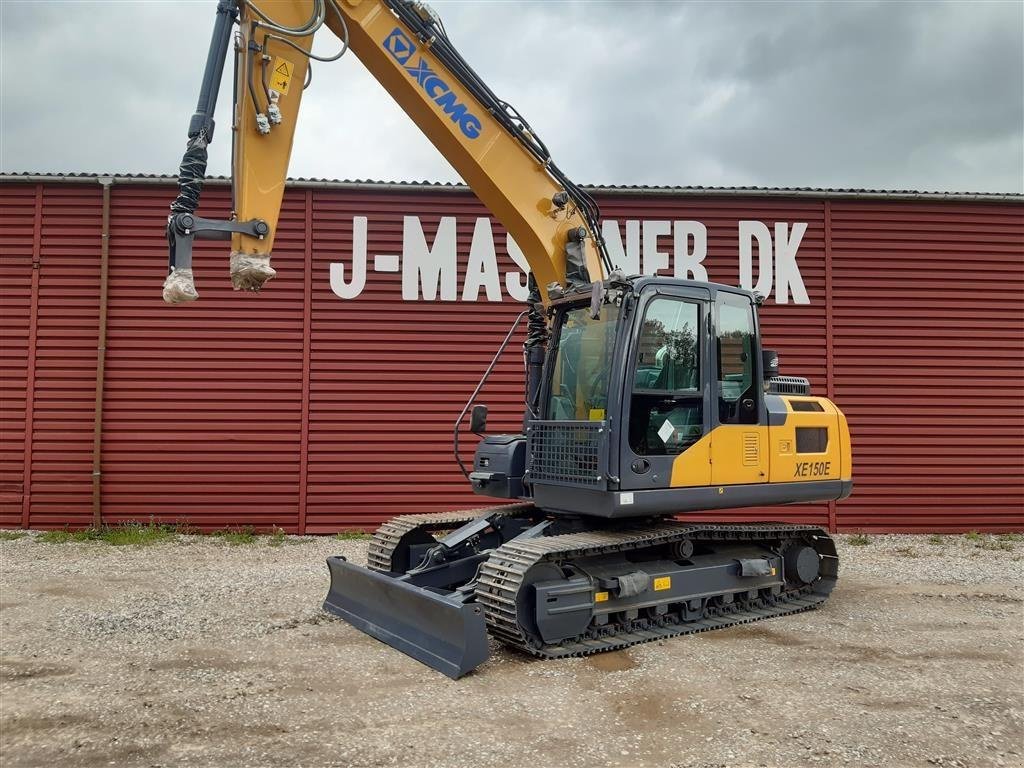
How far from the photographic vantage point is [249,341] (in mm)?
10188

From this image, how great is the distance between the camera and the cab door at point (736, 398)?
6.07 meters

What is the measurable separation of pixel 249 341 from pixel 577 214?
5.55m

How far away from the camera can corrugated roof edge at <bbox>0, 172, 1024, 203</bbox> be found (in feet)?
33.2

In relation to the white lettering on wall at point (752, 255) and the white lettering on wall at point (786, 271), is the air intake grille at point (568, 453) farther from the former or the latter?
the white lettering on wall at point (786, 271)

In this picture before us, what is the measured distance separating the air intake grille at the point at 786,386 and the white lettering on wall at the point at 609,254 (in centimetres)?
360

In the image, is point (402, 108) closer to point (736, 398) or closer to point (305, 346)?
point (736, 398)

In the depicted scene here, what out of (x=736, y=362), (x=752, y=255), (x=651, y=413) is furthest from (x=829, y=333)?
(x=651, y=413)

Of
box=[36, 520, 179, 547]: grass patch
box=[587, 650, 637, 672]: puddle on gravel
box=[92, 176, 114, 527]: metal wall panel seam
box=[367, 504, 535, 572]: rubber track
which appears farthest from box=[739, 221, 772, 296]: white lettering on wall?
box=[92, 176, 114, 527]: metal wall panel seam

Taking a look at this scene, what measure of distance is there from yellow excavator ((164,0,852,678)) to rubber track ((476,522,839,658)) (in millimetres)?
20

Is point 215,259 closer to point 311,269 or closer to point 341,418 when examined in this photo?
point 311,269

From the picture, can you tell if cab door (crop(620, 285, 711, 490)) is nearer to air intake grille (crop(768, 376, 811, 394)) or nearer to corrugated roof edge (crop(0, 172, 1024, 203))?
air intake grille (crop(768, 376, 811, 394))

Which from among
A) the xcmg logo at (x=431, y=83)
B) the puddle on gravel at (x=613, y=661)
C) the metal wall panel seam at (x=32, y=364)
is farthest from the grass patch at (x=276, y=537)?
the xcmg logo at (x=431, y=83)

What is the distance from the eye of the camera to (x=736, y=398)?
6.20m

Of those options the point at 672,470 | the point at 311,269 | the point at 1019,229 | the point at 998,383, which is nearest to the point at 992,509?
the point at 998,383
